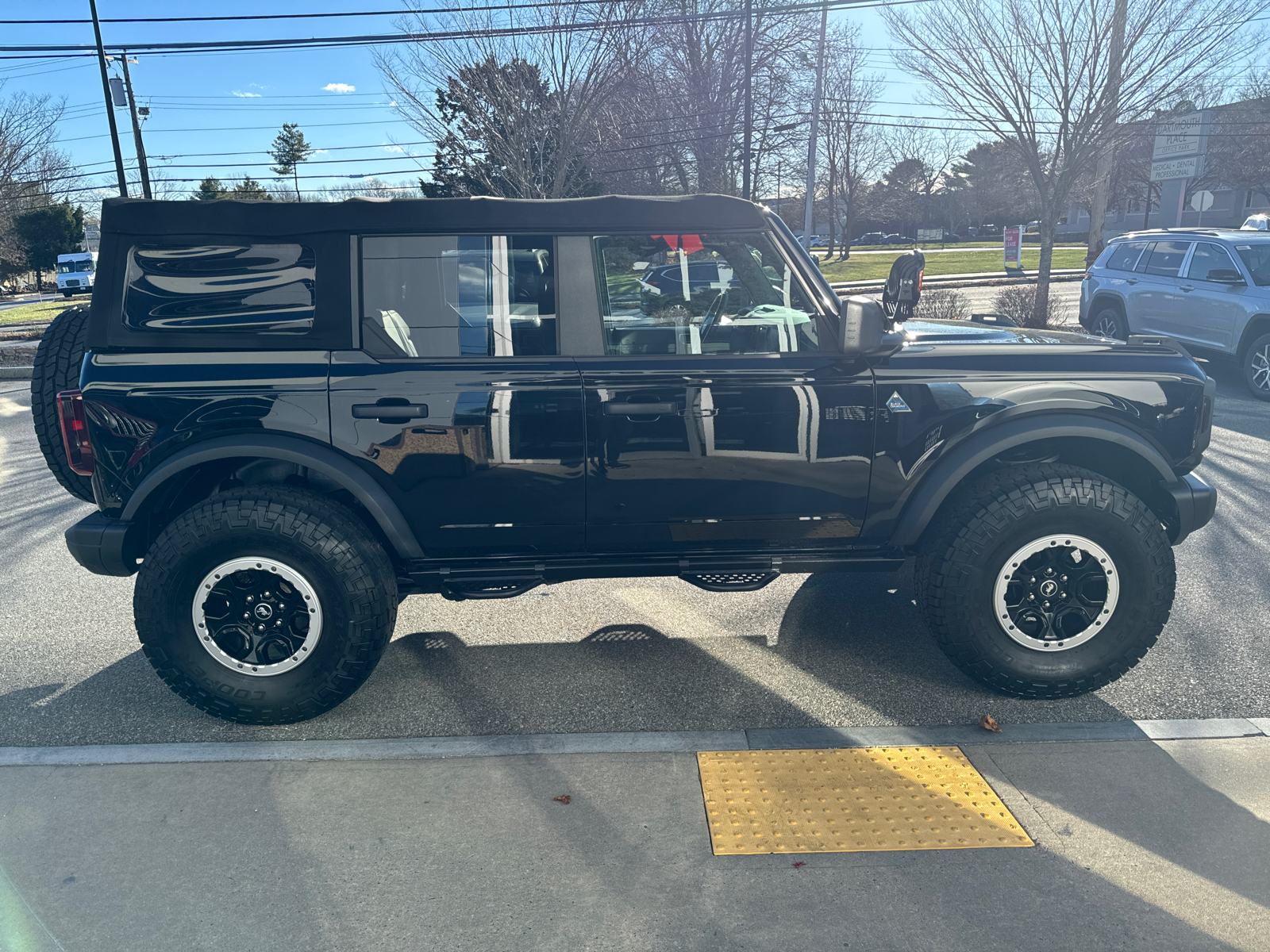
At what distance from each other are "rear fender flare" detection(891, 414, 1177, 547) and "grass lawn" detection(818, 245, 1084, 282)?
27567 millimetres

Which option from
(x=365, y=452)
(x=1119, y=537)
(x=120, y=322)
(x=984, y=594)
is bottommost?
(x=984, y=594)

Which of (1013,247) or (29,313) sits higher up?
(1013,247)

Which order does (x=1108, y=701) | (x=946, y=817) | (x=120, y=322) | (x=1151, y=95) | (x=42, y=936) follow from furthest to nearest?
(x=1151, y=95) → (x=1108, y=701) → (x=120, y=322) → (x=946, y=817) → (x=42, y=936)

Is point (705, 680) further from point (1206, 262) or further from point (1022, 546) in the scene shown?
point (1206, 262)

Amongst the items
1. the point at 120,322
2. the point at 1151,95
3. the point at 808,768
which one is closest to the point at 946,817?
the point at 808,768

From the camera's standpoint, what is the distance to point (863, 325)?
3.35 metres

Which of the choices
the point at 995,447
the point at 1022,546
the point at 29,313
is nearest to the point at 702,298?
the point at 995,447

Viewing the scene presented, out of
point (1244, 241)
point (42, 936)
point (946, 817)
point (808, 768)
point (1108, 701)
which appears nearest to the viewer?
point (42, 936)

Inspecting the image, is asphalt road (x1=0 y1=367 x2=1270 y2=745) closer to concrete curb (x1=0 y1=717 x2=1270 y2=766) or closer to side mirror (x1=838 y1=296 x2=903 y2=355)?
concrete curb (x1=0 y1=717 x2=1270 y2=766)

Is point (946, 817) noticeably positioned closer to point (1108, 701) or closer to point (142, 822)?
point (1108, 701)

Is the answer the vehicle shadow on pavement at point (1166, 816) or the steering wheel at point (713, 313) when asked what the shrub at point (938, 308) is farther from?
the vehicle shadow on pavement at point (1166, 816)

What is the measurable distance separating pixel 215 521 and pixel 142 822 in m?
1.05

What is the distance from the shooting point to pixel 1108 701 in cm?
363

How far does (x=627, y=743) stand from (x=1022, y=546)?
1.70m
